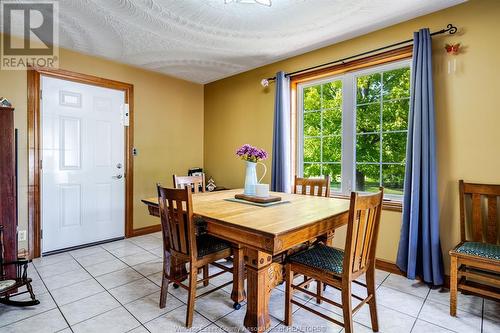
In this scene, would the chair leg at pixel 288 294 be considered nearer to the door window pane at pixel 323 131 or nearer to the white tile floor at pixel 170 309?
the white tile floor at pixel 170 309

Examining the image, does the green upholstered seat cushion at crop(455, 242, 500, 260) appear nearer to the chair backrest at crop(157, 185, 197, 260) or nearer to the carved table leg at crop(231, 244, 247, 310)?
the carved table leg at crop(231, 244, 247, 310)

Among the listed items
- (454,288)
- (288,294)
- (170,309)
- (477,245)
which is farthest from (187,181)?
(477,245)

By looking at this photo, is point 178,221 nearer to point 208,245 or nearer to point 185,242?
point 185,242

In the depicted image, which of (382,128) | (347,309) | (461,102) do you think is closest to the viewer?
(347,309)

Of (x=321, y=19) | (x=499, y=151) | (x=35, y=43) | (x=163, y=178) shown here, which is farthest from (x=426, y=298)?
(x=35, y=43)

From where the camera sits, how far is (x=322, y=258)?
175 centimetres

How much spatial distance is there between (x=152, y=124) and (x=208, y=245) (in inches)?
105

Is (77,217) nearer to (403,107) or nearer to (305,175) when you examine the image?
(305,175)

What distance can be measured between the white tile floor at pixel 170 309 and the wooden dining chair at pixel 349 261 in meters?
0.30

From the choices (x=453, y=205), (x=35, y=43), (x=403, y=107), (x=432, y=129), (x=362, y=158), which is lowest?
(x=453, y=205)

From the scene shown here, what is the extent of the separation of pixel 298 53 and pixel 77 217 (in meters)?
3.46

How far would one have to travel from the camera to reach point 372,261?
1.77 meters

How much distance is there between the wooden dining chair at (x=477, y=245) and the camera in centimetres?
188

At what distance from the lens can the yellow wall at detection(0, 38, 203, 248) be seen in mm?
3012
